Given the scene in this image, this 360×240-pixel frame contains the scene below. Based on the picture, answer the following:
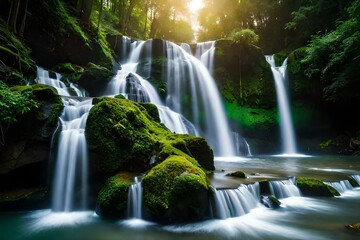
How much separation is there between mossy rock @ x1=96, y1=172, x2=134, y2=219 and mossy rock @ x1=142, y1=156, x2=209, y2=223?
1.46 feet

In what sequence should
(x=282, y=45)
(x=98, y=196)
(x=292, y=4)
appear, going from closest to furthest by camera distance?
(x=98, y=196) → (x=292, y=4) → (x=282, y=45)

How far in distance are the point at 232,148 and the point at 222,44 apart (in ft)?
23.6

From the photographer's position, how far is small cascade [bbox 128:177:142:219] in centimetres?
485

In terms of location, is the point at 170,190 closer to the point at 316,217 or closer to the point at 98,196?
the point at 98,196

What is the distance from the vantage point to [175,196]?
457cm

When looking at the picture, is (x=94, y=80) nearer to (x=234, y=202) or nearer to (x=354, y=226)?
(x=234, y=202)

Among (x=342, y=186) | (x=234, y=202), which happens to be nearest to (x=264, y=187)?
(x=234, y=202)

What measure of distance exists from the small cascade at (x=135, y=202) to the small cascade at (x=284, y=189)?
310 centimetres

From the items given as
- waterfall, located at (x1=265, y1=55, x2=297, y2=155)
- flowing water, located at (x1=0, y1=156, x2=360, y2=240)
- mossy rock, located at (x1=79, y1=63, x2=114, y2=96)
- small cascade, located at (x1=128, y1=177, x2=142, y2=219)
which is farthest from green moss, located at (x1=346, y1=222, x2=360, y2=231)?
waterfall, located at (x1=265, y1=55, x2=297, y2=155)

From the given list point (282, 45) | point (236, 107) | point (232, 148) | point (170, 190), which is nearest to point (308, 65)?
point (236, 107)

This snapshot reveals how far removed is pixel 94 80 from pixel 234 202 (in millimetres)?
9687

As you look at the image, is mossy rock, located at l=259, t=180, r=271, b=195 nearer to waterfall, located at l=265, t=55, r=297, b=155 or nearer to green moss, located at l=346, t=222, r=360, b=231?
green moss, located at l=346, t=222, r=360, b=231

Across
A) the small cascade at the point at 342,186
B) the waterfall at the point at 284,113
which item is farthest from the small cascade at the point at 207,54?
the small cascade at the point at 342,186

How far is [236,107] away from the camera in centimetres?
1716
